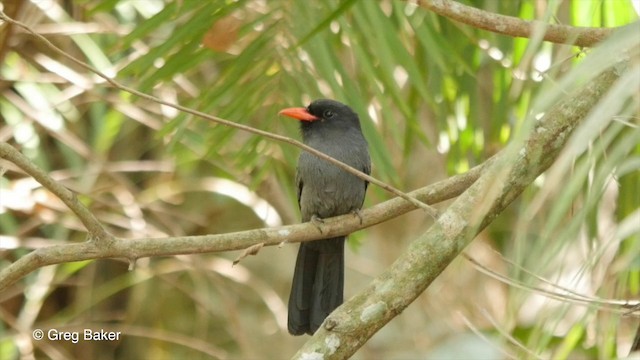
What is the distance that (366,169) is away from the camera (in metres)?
4.39

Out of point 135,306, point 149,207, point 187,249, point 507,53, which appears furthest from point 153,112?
point 187,249

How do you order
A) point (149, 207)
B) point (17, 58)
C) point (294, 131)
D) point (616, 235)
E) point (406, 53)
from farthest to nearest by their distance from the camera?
point (149, 207) < point (17, 58) < point (294, 131) < point (406, 53) < point (616, 235)

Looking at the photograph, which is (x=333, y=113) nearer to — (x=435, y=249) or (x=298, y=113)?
(x=298, y=113)


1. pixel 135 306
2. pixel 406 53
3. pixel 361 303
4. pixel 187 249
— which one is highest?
pixel 135 306

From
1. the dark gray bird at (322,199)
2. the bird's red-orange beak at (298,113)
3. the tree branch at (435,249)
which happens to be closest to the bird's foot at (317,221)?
the dark gray bird at (322,199)

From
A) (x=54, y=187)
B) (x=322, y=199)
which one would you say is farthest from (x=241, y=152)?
(x=54, y=187)

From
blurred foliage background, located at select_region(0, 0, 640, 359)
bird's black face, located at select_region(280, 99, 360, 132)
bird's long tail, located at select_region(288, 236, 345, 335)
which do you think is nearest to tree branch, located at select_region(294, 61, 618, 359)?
blurred foliage background, located at select_region(0, 0, 640, 359)

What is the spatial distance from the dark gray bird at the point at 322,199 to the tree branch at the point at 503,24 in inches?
51.6

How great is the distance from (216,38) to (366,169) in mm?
1159

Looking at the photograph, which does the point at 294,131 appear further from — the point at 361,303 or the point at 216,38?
the point at 361,303

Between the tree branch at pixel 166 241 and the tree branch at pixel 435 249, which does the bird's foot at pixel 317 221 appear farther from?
the tree branch at pixel 435 249

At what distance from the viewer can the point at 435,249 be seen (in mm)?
2619

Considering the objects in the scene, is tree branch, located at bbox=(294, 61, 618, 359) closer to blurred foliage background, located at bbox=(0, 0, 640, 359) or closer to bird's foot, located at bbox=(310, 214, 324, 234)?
blurred foliage background, located at bbox=(0, 0, 640, 359)

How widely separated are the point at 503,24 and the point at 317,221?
131cm
